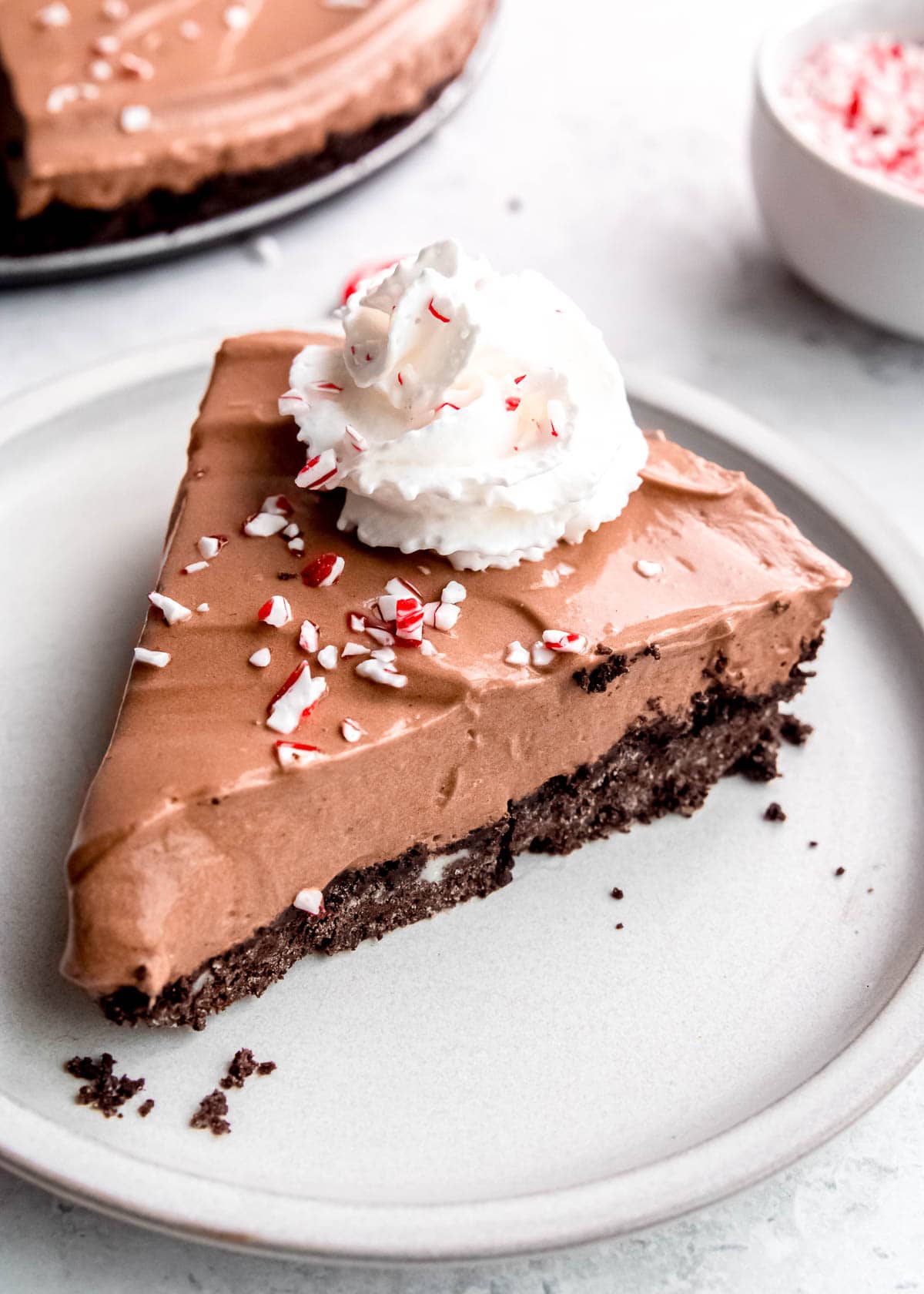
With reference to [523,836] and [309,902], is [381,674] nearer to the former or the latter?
[309,902]

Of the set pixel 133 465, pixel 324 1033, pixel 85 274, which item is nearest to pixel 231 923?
pixel 324 1033

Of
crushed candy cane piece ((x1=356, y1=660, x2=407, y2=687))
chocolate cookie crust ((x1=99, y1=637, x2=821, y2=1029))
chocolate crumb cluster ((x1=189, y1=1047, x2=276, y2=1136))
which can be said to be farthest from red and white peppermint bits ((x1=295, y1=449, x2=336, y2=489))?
chocolate crumb cluster ((x1=189, y1=1047, x2=276, y2=1136))

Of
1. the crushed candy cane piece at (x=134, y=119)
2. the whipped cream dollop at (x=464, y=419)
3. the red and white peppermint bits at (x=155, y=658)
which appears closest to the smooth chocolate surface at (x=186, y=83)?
the crushed candy cane piece at (x=134, y=119)

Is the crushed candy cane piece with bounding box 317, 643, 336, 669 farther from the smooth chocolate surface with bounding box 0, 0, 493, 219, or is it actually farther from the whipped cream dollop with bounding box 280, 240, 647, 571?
the smooth chocolate surface with bounding box 0, 0, 493, 219

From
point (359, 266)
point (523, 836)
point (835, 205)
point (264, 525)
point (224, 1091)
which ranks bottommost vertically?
point (224, 1091)

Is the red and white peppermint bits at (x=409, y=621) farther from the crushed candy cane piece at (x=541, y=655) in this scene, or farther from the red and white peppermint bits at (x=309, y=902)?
the red and white peppermint bits at (x=309, y=902)

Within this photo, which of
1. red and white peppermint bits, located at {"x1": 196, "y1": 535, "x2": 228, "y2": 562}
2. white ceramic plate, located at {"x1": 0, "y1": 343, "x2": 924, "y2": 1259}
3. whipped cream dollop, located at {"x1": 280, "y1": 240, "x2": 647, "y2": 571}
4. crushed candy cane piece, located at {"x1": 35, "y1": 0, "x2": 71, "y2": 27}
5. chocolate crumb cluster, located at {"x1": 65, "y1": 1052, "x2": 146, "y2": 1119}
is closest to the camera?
white ceramic plate, located at {"x1": 0, "y1": 343, "x2": 924, "y2": 1259}

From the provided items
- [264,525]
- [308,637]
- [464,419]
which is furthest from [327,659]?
[464,419]
